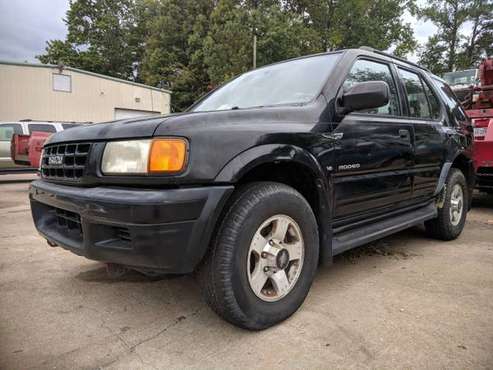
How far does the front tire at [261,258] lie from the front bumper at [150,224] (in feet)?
0.45

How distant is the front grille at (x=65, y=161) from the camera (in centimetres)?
202

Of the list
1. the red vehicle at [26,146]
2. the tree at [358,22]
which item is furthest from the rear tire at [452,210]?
the tree at [358,22]

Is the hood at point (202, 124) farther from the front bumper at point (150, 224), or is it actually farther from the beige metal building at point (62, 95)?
the beige metal building at point (62, 95)

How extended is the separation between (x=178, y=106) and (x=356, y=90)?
2726 centimetres

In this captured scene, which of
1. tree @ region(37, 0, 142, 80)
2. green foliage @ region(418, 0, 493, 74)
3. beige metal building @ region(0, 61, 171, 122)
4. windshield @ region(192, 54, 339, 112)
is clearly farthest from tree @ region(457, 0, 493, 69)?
windshield @ region(192, 54, 339, 112)

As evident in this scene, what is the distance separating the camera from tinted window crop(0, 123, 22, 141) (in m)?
9.98

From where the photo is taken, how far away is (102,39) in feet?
114

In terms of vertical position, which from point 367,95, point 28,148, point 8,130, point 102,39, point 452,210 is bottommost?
point 452,210

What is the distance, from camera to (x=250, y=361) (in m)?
1.75

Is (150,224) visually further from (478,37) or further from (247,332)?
(478,37)

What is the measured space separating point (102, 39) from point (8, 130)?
2867cm

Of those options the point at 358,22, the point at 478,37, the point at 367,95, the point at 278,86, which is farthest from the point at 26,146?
the point at 478,37

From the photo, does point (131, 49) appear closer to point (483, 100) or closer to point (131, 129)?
point (483, 100)

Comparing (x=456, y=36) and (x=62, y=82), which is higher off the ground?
(x=456, y=36)
